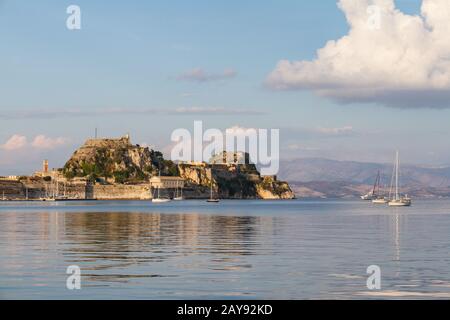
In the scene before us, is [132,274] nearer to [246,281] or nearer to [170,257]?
[246,281]

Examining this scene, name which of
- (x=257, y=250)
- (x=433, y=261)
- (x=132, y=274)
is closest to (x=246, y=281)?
(x=132, y=274)

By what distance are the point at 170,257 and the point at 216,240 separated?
1228 centimetres

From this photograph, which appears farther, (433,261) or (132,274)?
(433,261)

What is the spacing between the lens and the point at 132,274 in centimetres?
2794

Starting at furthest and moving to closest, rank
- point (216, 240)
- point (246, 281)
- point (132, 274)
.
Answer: point (216, 240) < point (132, 274) < point (246, 281)
